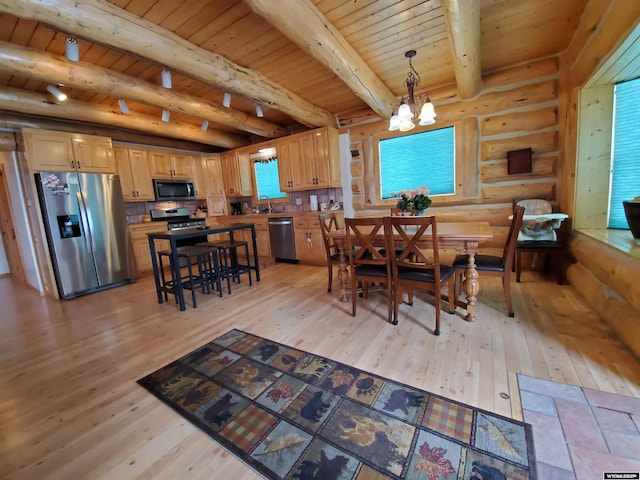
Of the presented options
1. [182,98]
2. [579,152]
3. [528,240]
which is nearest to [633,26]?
[579,152]

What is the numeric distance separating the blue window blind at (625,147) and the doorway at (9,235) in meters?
8.13

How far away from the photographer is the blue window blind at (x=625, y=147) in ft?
8.14

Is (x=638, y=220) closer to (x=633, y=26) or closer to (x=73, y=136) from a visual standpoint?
(x=633, y=26)

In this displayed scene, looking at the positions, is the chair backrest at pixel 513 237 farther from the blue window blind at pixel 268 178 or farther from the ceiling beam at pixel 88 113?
the ceiling beam at pixel 88 113

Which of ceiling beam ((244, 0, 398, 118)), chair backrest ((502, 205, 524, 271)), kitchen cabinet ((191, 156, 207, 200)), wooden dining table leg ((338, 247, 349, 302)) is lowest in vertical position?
wooden dining table leg ((338, 247, 349, 302))

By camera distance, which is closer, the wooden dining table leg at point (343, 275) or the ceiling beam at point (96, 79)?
the ceiling beam at point (96, 79)

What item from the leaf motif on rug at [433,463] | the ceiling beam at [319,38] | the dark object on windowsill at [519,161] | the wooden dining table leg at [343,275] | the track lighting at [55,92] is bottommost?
the leaf motif on rug at [433,463]

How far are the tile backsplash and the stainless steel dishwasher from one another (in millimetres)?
566

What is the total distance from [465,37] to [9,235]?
303 inches

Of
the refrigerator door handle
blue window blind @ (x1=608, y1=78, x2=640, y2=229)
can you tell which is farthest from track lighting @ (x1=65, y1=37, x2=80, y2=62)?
blue window blind @ (x1=608, y1=78, x2=640, y2=229)

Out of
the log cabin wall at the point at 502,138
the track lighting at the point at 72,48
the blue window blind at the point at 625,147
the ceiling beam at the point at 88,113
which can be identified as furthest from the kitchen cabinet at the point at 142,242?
the blue window blind at the point at 625,147

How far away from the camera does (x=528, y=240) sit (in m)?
3.13

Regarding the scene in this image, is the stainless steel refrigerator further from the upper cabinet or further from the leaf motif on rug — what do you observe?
the leaf motif on rug

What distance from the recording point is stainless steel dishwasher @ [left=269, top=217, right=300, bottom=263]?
16.1 ft
